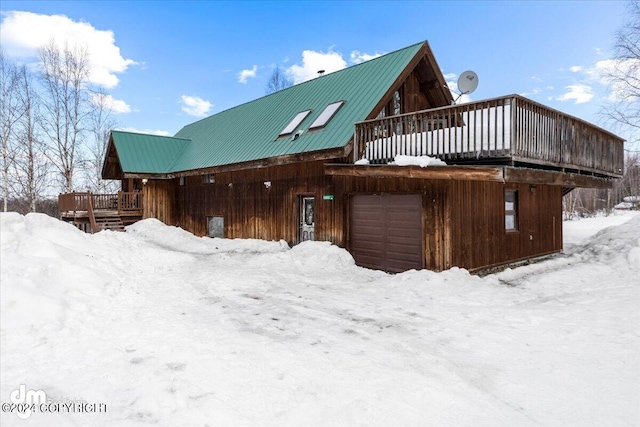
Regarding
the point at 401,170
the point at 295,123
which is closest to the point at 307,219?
the point at 295,123

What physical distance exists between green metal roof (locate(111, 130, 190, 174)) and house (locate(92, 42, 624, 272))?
122 inches

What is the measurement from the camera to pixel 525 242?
41.5 ft

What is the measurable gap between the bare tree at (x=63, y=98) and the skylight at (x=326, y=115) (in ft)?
71.4

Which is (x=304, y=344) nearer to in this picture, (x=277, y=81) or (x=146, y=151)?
(x=146, y=151)

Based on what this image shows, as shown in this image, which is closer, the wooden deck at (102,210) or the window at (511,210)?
the window at (511,210)

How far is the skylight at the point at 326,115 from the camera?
42.4 ft

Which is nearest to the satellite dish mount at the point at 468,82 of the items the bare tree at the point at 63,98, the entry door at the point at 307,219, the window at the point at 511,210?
the window at the point at 511,210

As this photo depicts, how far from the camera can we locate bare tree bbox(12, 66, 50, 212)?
2394 centimetres

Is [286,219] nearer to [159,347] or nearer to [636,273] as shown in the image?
[159,347]

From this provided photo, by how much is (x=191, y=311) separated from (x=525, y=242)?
37.7ft

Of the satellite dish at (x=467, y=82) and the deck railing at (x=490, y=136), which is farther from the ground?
the satellite dish at (x=467, y=82)

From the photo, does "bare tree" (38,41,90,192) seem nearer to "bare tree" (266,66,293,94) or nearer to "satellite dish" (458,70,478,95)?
"bare tree" (266,66,293,94)

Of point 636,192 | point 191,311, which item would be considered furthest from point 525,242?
point 636,192

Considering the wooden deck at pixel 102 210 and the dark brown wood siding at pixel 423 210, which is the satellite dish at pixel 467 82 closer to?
the dark brown wood siding at pixel 423 210
